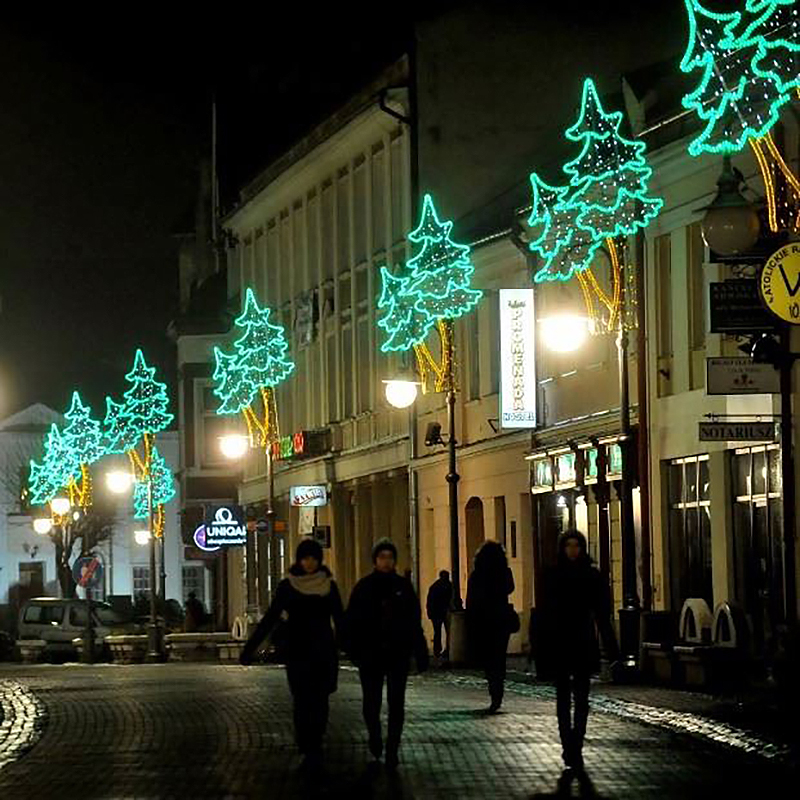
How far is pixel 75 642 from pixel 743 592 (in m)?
29.4

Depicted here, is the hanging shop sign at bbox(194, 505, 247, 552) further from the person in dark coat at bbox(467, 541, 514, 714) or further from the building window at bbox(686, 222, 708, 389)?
the person in dark coat at bbox(467, 541, 514, 714)

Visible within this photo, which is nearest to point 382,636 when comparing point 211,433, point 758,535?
point 758,535

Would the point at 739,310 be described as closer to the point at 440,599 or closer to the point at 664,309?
the point at 664,309

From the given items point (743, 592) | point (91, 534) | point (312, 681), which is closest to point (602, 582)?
point (312, 681)

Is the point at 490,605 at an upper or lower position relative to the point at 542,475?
lower

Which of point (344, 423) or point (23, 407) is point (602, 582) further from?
point (23, 407)

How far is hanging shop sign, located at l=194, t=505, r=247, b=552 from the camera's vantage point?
52.2 metres

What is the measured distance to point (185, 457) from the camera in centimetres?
6725

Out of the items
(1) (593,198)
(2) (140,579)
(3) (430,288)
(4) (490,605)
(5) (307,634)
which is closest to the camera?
(5) (307,634)

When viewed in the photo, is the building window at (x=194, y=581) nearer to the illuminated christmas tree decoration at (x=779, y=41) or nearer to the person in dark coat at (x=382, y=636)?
the illuminated christmas tree decoration at (x=779, y=41)

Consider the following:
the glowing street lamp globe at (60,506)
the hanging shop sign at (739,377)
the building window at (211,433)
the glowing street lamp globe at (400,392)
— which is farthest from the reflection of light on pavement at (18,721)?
the building window at (211,433)

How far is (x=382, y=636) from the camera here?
17.1 metres

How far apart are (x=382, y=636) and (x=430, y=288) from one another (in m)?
21.2

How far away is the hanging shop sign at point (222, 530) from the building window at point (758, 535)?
Result: 23.3 meters
